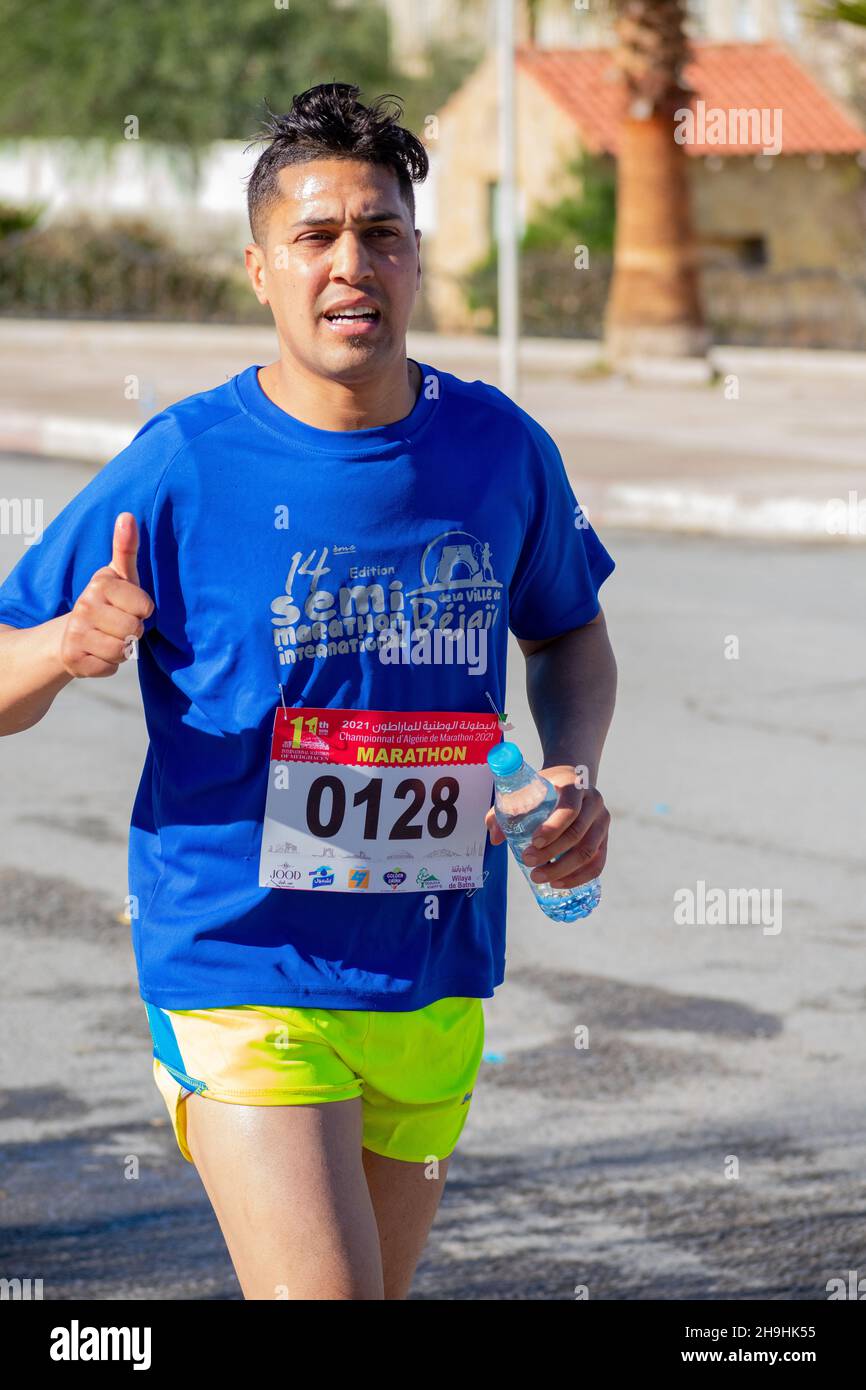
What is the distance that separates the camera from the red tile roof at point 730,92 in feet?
122

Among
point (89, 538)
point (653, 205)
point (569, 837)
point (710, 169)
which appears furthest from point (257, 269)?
point (710, 169)

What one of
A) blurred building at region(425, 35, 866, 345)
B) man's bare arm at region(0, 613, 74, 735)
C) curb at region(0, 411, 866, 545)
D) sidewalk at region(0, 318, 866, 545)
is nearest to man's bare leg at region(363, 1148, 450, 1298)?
man's bare arm at region(0, 613, 74, 735)

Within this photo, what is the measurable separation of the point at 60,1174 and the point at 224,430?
7.56ft

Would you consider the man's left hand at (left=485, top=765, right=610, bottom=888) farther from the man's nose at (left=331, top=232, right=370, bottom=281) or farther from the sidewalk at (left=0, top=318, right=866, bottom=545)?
the sidewalk at (left=0, top=318, right=866, bottom=545)

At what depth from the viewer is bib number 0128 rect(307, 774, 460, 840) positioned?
3.04 m

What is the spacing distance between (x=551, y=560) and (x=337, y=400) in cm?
49

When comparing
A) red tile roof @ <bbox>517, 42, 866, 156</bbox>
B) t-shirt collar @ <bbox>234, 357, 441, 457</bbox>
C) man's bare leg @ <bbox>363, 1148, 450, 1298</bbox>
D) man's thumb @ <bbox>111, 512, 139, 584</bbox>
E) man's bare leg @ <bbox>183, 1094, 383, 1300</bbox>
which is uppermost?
red tile roof @ <bbox>517, 42, 866, 156</bbox>

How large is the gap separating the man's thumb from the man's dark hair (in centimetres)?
50

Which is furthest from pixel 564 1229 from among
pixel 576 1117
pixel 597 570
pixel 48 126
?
pixel 48 126

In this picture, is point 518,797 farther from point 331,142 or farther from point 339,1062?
point 331,142

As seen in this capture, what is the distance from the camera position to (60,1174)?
15.5ft

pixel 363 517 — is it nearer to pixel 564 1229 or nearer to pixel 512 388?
pixel 564 1229

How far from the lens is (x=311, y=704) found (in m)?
2.98

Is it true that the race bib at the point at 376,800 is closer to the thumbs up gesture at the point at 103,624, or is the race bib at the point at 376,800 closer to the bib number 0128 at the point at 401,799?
the bib number 0128 at the point at 401,799
